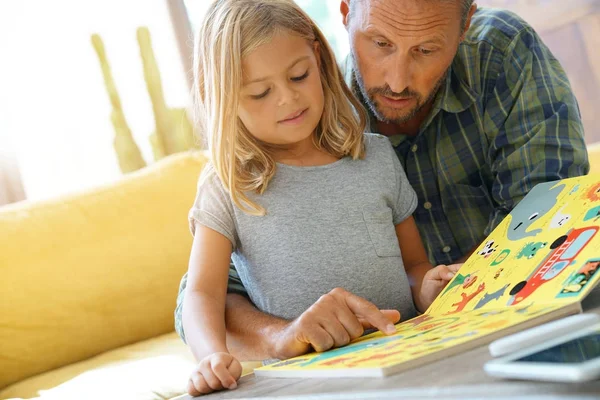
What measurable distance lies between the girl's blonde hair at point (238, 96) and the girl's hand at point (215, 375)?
0.41 metres

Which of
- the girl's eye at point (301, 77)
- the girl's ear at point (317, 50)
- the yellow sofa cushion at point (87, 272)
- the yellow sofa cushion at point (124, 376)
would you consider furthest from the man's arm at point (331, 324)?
the yellow sofa cushion at point (87, 272)

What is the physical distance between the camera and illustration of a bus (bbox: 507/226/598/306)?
0.92m

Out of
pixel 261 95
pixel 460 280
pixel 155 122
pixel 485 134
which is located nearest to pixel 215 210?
pixel 261 95

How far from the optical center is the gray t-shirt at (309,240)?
4.42 ft

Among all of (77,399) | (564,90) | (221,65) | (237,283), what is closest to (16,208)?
(77,399)

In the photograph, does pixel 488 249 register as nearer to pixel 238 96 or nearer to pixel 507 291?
pixel 507 291

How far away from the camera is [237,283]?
153 cm

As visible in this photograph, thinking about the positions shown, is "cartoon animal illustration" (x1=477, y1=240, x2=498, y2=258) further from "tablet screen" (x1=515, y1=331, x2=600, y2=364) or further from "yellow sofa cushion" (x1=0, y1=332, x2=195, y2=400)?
"yellow sofa cushion" (x1=0, y1=332, x2=195, y2=400)

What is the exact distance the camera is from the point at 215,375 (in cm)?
96

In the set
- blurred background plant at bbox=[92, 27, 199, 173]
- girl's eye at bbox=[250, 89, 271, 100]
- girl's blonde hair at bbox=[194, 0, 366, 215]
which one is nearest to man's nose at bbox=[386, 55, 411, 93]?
girl's blonde hair at bbox=[194, 0, 366, 215]

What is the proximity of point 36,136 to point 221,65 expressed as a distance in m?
1.96

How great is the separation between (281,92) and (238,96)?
0.07 m

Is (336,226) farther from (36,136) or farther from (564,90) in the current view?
(36,136)

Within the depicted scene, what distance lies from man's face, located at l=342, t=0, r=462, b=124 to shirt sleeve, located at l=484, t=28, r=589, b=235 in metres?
0.15
